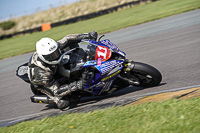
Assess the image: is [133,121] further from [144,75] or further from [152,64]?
[152,64]

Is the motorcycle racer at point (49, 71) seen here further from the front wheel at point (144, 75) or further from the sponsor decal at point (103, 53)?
the front wheel at point (144, 75)

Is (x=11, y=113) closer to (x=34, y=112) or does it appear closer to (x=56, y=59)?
(x=34, y=112)

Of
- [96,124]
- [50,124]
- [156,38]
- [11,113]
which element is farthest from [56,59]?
[156,38]

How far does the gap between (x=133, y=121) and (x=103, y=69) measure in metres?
1.42

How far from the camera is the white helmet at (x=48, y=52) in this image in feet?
15.7

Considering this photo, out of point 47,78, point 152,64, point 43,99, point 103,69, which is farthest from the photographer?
point 152,64

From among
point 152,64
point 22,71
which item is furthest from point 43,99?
point 152,64

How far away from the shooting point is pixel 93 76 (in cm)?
520

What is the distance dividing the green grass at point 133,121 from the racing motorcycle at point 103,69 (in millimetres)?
764

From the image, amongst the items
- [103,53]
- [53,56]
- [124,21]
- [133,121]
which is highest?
[53,56]

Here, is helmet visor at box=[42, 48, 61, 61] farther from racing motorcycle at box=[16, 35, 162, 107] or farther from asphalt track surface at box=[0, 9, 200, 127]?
asphalt track surface at box=[0, 9, 200, 127]

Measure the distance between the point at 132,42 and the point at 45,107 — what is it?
508cm

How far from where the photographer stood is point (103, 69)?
4.94m

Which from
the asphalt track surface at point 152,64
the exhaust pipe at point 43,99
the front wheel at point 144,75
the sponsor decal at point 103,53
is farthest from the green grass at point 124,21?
the sponsor decal at point 103,53
